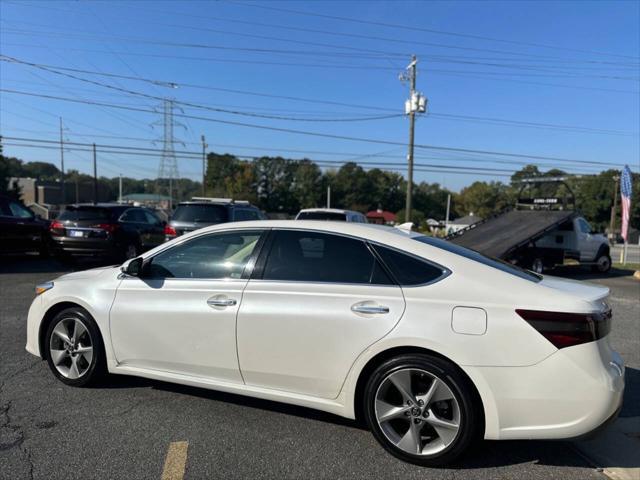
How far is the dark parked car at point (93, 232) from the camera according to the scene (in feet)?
36.8

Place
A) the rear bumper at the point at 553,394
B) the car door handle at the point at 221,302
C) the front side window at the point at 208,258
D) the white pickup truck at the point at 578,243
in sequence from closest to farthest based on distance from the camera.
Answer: the rear bumper at the point at 553,394 → the car door handle at the point at 221,302 → the front side window at the point at 208,258 → the white pickup truck at the point at 578,243

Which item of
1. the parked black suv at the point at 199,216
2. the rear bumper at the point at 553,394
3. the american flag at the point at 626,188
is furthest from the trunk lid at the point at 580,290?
the american flag at the point at 626,188

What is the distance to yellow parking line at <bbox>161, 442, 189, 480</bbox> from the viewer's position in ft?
9.31

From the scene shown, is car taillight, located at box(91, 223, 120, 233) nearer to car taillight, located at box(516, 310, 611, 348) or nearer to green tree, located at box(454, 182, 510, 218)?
car taillight, located at box(516, 310, 611, 348)

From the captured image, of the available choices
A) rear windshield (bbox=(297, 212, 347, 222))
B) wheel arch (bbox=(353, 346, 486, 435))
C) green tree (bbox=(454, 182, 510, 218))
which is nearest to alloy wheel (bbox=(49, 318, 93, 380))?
wheel arch (bbox=(353, 346, 486, 435))

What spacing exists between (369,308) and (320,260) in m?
0.58

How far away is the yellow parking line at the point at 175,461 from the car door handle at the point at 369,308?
1.47 meters

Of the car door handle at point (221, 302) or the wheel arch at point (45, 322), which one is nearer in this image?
the car door handle at point (221, 302)

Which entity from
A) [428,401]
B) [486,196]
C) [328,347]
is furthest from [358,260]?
[486,196]

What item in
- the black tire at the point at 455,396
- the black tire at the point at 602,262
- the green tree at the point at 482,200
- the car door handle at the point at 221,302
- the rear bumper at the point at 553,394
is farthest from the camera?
the green tree at the point at 482,200

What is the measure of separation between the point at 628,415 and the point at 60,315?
4954 millimetres

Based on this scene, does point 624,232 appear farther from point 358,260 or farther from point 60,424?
point 60,424

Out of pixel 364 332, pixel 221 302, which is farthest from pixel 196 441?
pixel 364 332

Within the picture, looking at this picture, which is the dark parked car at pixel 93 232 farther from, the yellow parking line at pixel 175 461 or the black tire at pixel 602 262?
the black tire at pixel 602 262
